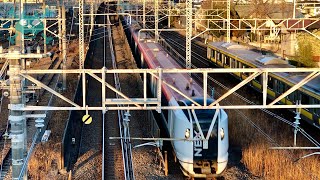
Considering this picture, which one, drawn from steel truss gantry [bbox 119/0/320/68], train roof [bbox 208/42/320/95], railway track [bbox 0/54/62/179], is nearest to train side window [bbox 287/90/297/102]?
train roof [bbox 208/42/320/95]

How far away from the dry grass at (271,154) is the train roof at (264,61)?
1323mm

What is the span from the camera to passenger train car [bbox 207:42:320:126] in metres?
12.7

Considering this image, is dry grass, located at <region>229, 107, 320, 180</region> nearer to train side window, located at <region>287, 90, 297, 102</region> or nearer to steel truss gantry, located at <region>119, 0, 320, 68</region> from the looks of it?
train side window, located at <region>287, 90, 297, 102</region>

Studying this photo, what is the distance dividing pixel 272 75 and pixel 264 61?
1.42 meters

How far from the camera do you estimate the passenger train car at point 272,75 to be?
12727mm

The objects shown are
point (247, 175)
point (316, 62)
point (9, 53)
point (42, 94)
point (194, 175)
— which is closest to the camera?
point (9, 53)

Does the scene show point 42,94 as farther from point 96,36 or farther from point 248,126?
point 96,36

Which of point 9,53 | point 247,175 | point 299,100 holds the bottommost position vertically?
point 247,175

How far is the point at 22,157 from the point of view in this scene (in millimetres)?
7094

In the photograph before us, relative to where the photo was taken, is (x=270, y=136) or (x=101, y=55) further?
(x=101, y=55)

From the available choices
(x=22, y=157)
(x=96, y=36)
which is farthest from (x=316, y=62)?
(x=96, y=36)

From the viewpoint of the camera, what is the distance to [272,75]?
15.8 metres

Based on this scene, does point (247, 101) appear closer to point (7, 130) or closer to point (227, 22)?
point (227, 22)

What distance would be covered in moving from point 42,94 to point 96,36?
2282cm
